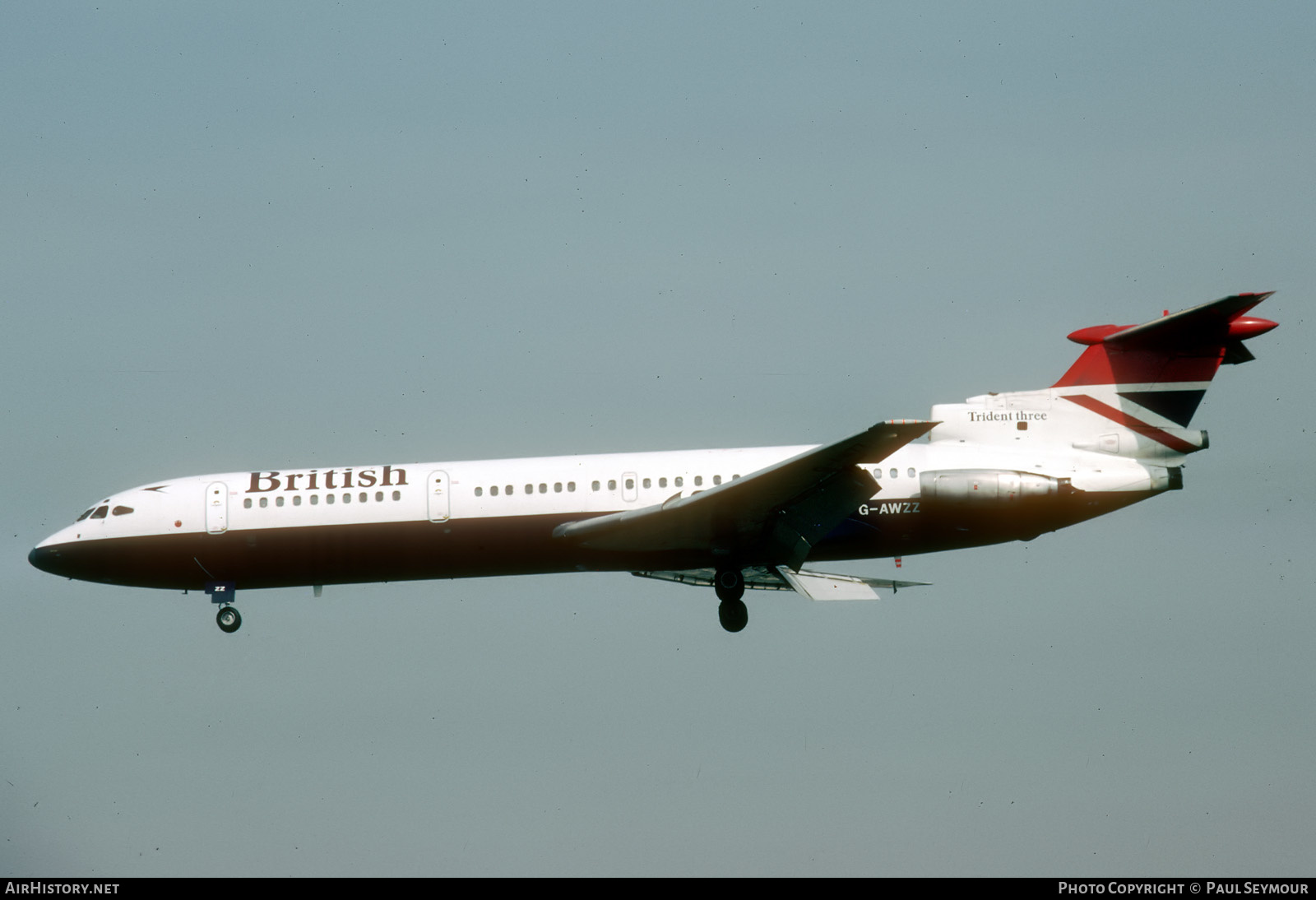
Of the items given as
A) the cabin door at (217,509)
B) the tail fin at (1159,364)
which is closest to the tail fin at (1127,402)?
the tail fin at (1159,364)

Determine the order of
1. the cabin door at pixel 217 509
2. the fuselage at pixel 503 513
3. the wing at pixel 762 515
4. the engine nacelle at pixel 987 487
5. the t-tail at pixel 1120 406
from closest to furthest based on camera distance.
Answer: the wing at pixel 762 515, the engine nacelle at pixel 987 487, the fuselage at pixel 503 513, the t-tail at pixel 1120 406, the cabin door at pixel 217 509

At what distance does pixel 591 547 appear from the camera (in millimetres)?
33781

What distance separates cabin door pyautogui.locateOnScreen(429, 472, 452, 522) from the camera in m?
34.6

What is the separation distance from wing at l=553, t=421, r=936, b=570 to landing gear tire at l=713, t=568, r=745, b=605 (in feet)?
1.20

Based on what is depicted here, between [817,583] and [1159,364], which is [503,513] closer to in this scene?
[817,583]

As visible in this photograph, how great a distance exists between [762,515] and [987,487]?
4.92m

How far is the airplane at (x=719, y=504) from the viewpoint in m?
33.3

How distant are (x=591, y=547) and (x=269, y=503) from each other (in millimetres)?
7797

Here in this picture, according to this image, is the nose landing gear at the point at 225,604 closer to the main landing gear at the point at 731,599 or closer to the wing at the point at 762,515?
the wing at the point at 762,515

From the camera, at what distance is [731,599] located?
34.8 m

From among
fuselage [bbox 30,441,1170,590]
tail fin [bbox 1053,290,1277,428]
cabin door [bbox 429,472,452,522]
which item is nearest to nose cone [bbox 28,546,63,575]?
fuselage [bbox 30,441,1170,590]
